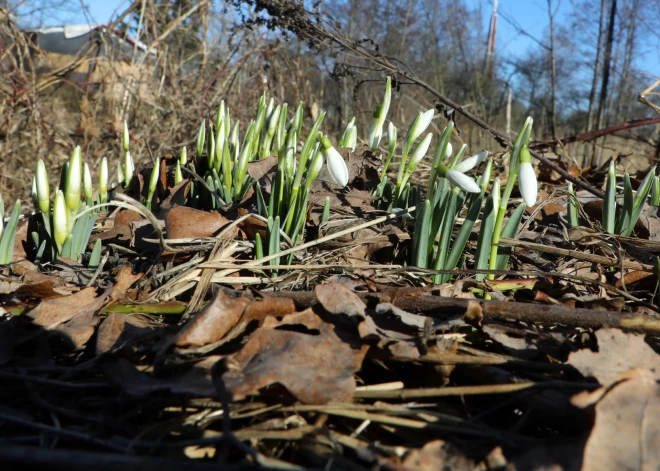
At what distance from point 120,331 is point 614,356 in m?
0.99

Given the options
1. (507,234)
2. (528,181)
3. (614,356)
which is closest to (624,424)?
(614,356)

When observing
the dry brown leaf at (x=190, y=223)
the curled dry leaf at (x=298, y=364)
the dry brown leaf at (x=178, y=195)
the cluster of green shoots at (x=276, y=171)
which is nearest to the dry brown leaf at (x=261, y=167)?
the cluster of green shoots at (x=276, y=171)

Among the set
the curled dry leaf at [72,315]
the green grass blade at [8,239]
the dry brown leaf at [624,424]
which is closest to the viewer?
the dry brown leaf at [624,424]

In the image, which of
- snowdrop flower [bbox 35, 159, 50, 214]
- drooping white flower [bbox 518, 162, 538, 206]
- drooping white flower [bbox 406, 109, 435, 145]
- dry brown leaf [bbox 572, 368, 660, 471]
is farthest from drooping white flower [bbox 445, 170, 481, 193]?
snowdrop flower [bbox 35, 159, 50, 214]

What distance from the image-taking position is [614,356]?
102 centimetres

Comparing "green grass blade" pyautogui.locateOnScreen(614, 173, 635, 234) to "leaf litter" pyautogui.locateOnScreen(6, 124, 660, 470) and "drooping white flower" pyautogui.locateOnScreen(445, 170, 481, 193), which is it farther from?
"drooping white flower" pyautogui.locateOnScreen(445, 170, 481, 193)

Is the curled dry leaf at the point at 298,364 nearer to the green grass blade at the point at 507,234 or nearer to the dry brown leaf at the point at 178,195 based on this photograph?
the green grass blade at the point at 507,234

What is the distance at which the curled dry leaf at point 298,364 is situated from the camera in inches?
36.9

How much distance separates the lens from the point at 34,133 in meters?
4.31

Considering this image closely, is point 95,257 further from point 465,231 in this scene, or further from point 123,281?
point 465,231

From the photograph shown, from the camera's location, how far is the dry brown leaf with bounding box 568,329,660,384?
98 centimetres

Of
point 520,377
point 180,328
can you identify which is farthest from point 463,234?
point 180,328

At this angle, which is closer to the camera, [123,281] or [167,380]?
[167,380]

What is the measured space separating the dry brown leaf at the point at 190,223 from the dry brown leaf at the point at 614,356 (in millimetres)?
1012
